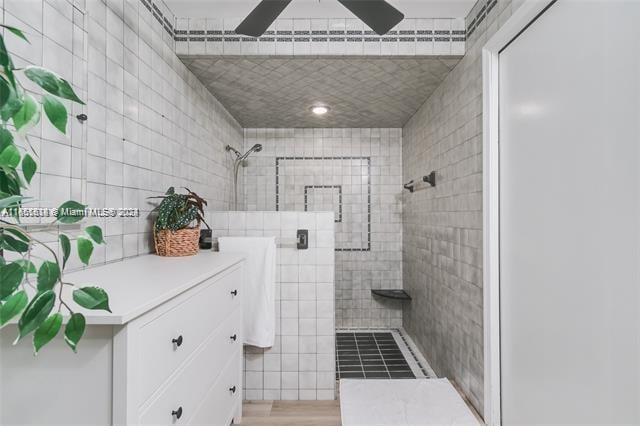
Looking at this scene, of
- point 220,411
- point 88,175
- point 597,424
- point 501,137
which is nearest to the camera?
point 597,424

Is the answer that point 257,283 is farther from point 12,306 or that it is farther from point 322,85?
point 12,306

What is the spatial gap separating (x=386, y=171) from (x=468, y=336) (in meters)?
2.09

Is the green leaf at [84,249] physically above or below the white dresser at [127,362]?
above

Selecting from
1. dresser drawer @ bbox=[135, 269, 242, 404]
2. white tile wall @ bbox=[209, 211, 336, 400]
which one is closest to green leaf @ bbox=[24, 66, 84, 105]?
dresser drawer @ bbox=[135, 269, 242, 404]

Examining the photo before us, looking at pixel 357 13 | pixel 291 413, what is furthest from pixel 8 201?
pixel 291 413

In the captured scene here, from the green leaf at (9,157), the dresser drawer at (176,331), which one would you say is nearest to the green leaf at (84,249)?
the green leaf at (9,157)

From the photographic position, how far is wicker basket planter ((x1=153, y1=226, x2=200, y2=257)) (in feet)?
5.23

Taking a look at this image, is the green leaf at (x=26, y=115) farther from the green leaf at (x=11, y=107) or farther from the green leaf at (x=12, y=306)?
the green leaf at (x=12, y=306)

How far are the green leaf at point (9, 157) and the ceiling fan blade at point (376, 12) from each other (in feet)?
3.65

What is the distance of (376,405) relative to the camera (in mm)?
1872

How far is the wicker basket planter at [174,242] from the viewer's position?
1593 mm

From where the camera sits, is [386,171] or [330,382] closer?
[330,382]

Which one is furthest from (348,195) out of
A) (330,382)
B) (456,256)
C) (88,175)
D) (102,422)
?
(102,422)

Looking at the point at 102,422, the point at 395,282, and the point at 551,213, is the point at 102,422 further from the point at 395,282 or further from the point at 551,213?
the point at 395,282
